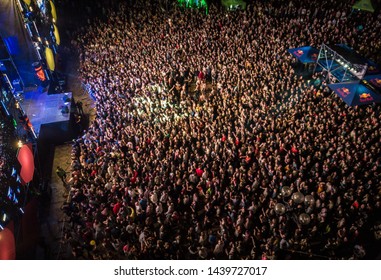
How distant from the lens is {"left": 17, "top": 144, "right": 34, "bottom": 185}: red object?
11.6 metres

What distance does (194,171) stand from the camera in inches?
425

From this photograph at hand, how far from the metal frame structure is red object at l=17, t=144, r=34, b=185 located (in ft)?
47.2

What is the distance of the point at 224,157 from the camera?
1115cm

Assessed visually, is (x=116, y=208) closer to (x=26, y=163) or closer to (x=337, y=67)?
(x=26, y=163)

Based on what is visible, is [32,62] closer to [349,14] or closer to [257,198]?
[257,198]

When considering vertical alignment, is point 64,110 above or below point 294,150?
below

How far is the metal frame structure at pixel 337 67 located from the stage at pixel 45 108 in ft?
44.1

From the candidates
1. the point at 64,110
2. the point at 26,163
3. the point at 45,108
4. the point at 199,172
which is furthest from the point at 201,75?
the point at 26,163

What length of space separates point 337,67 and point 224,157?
802cm

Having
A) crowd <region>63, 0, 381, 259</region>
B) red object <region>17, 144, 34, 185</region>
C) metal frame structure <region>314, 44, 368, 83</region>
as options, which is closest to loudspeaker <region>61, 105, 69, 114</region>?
crowd <region>63, 0, 381, 259</region>

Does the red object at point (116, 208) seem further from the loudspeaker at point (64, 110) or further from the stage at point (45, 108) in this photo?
the loudspeaker at point (64, 110)

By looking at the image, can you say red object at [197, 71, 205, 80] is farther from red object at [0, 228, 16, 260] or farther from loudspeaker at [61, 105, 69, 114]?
red object at [0, 228, 16, 260]

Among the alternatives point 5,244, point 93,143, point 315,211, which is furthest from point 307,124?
point 5,244

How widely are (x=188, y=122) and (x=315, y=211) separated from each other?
6.39 metres
